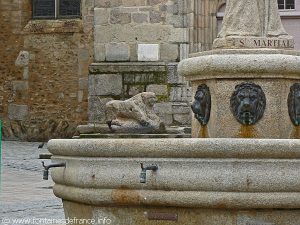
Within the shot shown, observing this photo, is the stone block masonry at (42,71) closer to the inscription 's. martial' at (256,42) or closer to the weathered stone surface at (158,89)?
the weathered stone surface at (158,89)

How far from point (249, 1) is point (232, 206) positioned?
2.91 metres

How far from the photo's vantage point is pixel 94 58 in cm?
2095

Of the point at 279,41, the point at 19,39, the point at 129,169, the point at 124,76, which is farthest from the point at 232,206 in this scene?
the point at 19,39

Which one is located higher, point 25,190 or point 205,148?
point 205,148

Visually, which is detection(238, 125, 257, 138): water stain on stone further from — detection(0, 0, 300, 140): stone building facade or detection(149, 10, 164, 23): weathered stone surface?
detection(149, 10, 164, 23): weathered stone surface

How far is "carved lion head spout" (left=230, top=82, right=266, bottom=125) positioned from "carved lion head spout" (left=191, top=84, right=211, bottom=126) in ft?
0.94

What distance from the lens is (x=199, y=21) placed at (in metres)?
21.0

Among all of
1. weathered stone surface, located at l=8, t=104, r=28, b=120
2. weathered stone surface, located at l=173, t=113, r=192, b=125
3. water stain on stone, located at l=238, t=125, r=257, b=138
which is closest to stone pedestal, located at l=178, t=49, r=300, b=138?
water stain on stone, located at l=238, t=125, r=257, b=138

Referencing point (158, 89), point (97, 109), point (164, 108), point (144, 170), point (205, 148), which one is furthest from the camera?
point (97, 109)

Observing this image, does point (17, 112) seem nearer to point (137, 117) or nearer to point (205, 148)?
point (137, 117)

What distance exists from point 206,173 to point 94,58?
14.3 metres

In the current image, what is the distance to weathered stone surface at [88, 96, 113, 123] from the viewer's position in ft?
67.7

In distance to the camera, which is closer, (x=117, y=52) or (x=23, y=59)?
(x=117, y=52)

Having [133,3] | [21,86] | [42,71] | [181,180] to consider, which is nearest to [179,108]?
[133,3]
